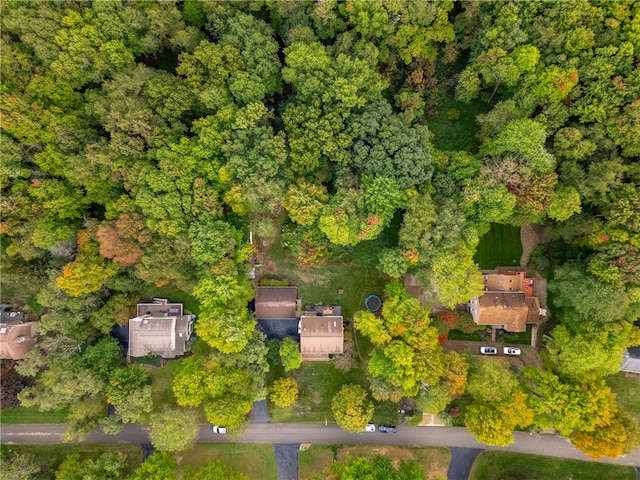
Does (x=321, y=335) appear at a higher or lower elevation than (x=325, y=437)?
higher

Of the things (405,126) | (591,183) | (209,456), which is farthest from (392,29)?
(209,456)

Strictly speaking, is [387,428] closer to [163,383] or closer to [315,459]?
[315,459]

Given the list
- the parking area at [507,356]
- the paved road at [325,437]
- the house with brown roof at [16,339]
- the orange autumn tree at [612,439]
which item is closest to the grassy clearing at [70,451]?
the paved road at [325,437]

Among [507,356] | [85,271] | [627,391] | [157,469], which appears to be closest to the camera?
[85,271]

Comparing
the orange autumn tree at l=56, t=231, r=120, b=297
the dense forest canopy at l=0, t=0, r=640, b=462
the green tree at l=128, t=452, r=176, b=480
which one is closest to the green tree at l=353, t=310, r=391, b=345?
the dense forest canopy at l=0, t=0, r=640, b=462

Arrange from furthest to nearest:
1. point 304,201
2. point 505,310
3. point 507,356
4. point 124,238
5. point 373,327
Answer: point 507,356
point 505,310
point 373,327
point 124,238
point 304,201

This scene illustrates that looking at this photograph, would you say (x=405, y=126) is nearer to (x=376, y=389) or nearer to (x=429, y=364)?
(x=429, y=364)

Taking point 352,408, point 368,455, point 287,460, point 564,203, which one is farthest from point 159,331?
point 564,203
